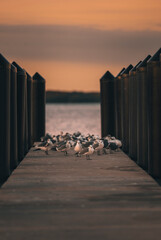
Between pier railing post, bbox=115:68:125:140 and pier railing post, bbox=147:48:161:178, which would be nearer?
pier railing post, bbox=147:48:161:178

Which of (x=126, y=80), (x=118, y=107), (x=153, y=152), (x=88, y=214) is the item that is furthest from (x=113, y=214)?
(x=118, y=107)

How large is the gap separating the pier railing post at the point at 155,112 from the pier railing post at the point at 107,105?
38.5ft

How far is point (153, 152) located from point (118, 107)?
9954mm

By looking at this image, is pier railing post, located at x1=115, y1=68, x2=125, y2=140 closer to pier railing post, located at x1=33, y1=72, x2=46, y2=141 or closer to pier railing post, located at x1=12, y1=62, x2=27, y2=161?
pier railing post, located at x1=33, y1=72, x2=46, y2=141

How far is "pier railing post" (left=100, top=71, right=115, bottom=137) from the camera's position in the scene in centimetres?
2381

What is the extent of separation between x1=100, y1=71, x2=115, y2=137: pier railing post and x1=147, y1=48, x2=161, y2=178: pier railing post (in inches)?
462

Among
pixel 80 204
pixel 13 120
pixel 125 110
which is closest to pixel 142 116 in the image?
pixel 13 120

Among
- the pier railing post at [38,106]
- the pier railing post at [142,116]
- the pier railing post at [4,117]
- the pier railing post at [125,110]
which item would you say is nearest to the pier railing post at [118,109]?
the pier railing post at [125,110]

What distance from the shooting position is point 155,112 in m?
11.8

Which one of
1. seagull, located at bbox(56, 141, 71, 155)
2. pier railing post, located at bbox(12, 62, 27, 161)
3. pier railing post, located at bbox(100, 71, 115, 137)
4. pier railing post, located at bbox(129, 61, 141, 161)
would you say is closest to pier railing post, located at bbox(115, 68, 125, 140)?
pier railing post, located at bbox(100, 71, 115, 137)

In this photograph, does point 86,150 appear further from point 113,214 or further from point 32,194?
point 113,214

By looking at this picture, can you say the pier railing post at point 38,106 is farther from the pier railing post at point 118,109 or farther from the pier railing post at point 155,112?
the pier railing post at point 155,112

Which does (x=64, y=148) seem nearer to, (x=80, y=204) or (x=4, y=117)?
(x=4, y=117)

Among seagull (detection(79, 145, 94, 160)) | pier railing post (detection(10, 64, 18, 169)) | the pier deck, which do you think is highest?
pier railing post (detection(10, 64, 18, 169))
